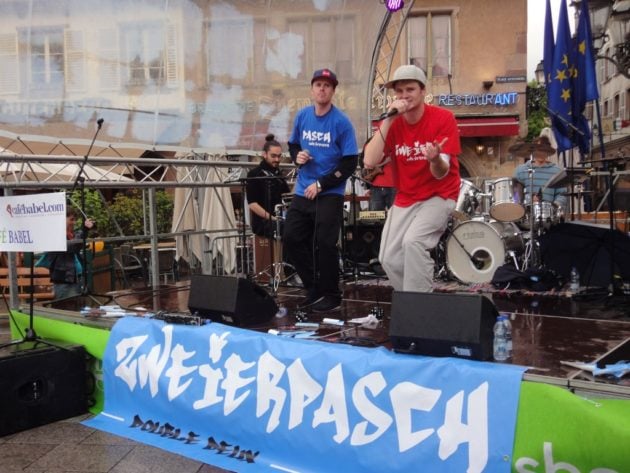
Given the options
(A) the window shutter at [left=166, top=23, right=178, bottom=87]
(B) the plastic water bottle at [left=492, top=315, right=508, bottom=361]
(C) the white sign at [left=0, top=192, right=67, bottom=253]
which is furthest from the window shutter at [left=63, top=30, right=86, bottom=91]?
(B) the plastic water bottle at [left=492, top=315, right=508, bottom=361]

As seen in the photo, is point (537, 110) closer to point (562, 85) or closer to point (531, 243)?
point (562, 85)

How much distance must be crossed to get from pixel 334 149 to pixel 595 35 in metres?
6.45

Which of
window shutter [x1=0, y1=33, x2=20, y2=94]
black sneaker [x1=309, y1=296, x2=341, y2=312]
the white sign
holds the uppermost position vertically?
window shutter [x1=0, y1=33, x2=20, y2=94]

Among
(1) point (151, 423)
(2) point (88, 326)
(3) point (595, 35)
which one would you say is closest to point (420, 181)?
(1) point (151, 423)

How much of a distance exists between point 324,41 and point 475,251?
3091mm

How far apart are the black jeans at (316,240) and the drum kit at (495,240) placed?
2.57 m

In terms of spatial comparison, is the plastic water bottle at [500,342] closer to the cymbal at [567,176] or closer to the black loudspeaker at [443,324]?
the black loudspeaker at [443,324]

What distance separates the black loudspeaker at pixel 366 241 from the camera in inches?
346

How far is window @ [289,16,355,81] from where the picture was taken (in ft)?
24.2

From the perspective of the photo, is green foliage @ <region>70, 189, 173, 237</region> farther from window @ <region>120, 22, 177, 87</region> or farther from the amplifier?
window @ <region>120, 22, 177, 87</region>

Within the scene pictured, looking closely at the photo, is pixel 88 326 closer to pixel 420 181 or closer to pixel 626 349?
pixel 420 181

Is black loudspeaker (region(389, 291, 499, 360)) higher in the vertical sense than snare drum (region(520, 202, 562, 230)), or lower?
lower

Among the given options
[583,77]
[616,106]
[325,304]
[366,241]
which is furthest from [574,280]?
[616,106]

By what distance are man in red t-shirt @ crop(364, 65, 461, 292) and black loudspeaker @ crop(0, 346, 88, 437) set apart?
226 centimetres
